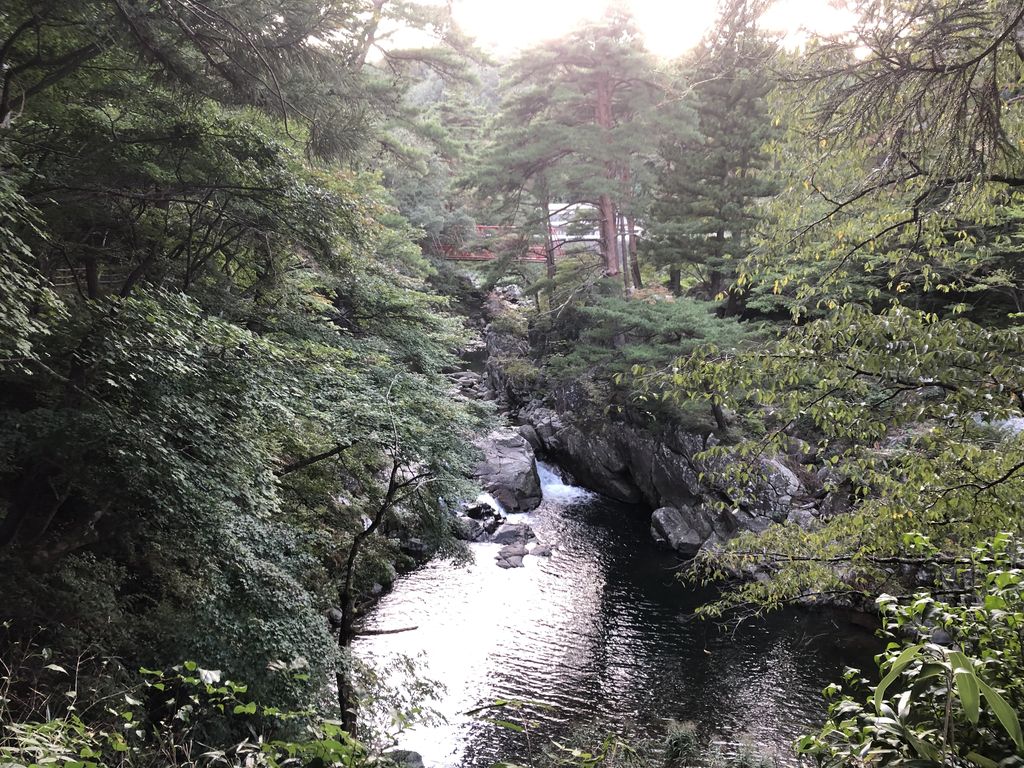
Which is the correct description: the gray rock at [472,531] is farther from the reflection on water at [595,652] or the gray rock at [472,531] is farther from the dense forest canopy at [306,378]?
the dense forest canopy at [306,378]

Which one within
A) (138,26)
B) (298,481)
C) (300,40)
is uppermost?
(300,40)

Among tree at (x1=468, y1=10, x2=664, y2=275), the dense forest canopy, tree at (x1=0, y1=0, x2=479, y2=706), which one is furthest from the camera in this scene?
tree at (x1=468, y1=10, x2=664, y2=275)

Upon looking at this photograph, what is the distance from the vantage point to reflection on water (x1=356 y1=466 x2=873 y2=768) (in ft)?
28.3

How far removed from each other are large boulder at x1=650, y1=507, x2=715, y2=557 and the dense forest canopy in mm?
4630

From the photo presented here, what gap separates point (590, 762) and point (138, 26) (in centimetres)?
644

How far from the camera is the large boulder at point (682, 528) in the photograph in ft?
47.1

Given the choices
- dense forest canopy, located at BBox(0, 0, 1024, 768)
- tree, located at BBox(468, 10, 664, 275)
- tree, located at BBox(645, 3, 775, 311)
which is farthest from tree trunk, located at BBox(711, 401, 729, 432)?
dense forest canopy, located at BBox(0, 0, 1024, 768)

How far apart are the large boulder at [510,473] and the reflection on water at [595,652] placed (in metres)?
2.77

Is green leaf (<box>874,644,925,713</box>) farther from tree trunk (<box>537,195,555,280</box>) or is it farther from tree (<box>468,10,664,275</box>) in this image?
tree trunk (<box>537,195,555,280</box>)

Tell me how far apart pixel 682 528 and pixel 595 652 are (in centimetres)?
511

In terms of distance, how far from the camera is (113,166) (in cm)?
600

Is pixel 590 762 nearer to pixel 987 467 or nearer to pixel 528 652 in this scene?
pixel 987 467

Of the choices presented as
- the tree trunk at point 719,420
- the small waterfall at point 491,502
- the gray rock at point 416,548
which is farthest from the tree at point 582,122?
the gray rock at point 416,548

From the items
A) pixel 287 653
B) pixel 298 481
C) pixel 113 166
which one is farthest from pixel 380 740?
pixel 113 166
